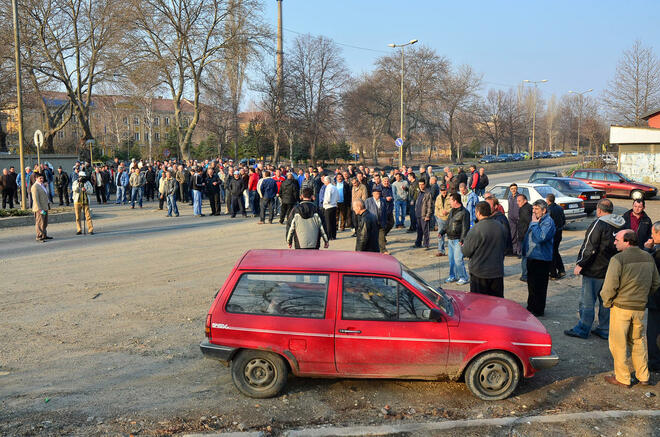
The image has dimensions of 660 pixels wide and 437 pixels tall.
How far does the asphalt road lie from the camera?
16.7 feet

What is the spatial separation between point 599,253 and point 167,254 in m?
9.78

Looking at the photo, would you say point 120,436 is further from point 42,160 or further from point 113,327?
point 42,160

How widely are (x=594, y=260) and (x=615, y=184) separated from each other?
22412 millimetres

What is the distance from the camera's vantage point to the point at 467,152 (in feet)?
295

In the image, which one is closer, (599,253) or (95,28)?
(599,253)

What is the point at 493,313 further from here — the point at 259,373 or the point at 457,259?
the point at 457,259

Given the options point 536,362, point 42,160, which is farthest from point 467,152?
point 536,362

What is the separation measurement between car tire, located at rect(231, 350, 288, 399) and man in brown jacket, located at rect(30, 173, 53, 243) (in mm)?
11128

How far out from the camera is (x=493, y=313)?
5793 mm

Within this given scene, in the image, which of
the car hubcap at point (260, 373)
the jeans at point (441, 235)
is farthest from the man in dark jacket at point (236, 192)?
the car hubcap at point (260, 373)

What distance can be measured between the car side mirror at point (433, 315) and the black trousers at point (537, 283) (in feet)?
10.8

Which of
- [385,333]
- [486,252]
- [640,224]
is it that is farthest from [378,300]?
[640,224]

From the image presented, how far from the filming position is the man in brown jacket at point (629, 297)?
5715 millimetres

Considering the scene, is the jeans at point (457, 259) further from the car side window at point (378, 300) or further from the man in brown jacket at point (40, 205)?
the man in brown jacket at point (40, 205)
